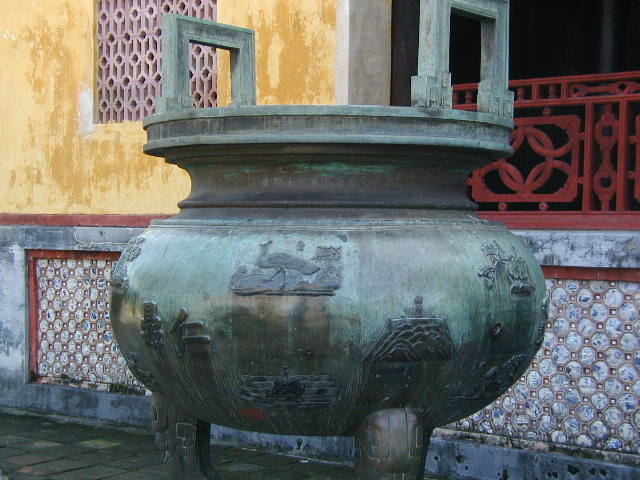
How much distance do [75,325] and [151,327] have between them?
407 centimetres

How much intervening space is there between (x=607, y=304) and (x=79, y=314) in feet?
11.9

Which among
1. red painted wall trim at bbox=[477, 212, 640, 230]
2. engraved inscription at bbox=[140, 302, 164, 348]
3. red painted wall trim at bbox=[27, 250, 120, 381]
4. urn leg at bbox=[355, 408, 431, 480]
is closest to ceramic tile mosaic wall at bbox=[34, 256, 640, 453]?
red painted wall trim at bbox=[477, 212, 640, 230]

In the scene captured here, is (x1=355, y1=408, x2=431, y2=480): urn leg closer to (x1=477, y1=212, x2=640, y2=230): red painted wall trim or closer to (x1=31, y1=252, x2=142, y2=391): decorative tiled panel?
(x1=477, y1=212, x2=640, y2=230): red painted wall trim

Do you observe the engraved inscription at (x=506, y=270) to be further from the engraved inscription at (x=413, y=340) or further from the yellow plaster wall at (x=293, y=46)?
the yellow plaster wall at (x=293, y=46)

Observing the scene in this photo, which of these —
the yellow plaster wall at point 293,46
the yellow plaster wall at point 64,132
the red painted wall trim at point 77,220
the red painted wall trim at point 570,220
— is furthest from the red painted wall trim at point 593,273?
the red painted wall trim at point 77,220

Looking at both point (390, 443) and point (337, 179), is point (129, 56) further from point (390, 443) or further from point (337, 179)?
point (390, 443)

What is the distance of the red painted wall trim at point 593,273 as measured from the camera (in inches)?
193

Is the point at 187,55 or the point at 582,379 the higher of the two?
the point at 187,55

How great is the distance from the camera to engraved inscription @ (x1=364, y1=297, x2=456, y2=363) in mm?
2850

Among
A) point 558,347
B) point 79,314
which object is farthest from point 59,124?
point 558,347

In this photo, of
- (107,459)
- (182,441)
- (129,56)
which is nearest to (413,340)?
(182,441)

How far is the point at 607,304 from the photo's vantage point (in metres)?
4.99

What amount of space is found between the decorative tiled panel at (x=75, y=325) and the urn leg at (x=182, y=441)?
317cm

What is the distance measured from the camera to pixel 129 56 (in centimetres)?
669
